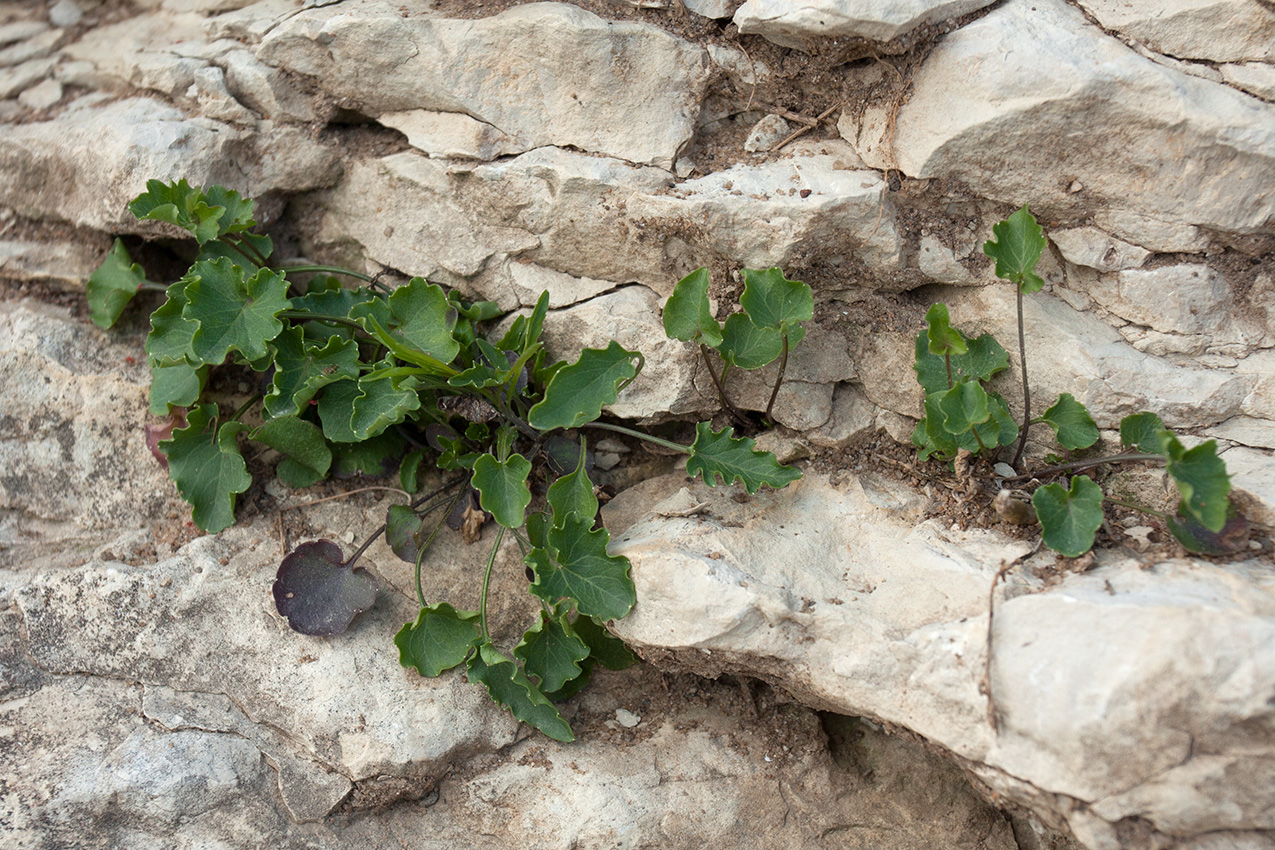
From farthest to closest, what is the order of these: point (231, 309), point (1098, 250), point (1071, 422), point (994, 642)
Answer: point (231, 309) < point (1098, 250) < point (1071, 422) < point (994, 642)

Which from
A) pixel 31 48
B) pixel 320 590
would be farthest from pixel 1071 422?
pixel 31 48

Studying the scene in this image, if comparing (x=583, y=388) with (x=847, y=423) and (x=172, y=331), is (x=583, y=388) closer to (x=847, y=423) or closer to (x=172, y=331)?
(x=847, y=423)

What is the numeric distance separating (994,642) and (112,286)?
3167 mm

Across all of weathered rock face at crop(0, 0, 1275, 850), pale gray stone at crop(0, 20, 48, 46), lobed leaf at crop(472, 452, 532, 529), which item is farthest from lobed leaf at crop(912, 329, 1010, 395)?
pale gray stone at crop(0, 20, 48, 46)

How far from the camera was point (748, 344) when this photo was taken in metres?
2.73

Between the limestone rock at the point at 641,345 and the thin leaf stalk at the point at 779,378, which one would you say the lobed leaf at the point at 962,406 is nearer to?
the thin leaf stalk at the point at 779,378

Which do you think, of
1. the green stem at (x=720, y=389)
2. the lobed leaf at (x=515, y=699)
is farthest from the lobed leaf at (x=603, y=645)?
the green stem at (x=720, y=389)

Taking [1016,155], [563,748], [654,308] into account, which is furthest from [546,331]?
[1016,155]

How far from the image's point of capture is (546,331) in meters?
3.08

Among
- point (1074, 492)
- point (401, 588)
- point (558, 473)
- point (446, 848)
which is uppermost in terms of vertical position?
point (1074, 492)

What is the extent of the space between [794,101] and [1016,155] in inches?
29.6

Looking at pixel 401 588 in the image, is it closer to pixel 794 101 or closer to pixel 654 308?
pixel 654 308

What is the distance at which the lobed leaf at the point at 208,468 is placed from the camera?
2910mm

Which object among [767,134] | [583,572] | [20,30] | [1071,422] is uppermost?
[767,134]
